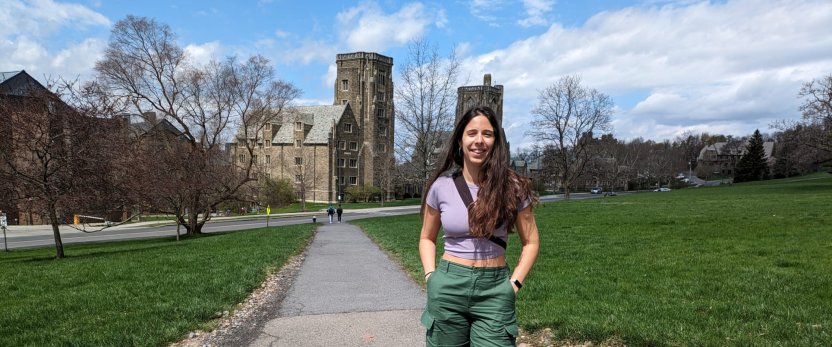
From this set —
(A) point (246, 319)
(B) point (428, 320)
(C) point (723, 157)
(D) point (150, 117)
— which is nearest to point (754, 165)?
(C) point (723, 157)

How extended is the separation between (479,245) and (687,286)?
18.0ft

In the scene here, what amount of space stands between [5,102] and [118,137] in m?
3.12

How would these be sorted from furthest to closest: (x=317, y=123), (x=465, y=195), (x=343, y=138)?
(x=317, y=123)
(x=343, y=138)
(x=465, y=195)

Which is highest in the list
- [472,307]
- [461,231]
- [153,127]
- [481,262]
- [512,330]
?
[153,127]

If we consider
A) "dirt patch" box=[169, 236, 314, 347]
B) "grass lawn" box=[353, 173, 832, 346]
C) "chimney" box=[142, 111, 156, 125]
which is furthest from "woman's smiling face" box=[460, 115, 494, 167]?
"chimney" box=[142, 111, 156, 125]

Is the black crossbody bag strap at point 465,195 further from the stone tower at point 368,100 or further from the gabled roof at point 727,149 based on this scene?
the gabled roof at point 727,149

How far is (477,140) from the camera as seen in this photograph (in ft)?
9.68

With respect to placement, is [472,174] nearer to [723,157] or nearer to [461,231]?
[461,231]

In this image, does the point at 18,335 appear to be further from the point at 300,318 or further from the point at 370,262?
the point at 370,262

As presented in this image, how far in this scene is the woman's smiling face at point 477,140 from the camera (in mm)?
2941

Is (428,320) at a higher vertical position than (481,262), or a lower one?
lower

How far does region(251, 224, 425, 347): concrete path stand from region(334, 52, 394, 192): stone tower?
68.5m

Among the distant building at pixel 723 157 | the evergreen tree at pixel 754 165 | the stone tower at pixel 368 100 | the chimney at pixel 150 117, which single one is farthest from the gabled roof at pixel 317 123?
the distant building at pixel 723 157

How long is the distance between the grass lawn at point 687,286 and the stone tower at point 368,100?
218 feet
